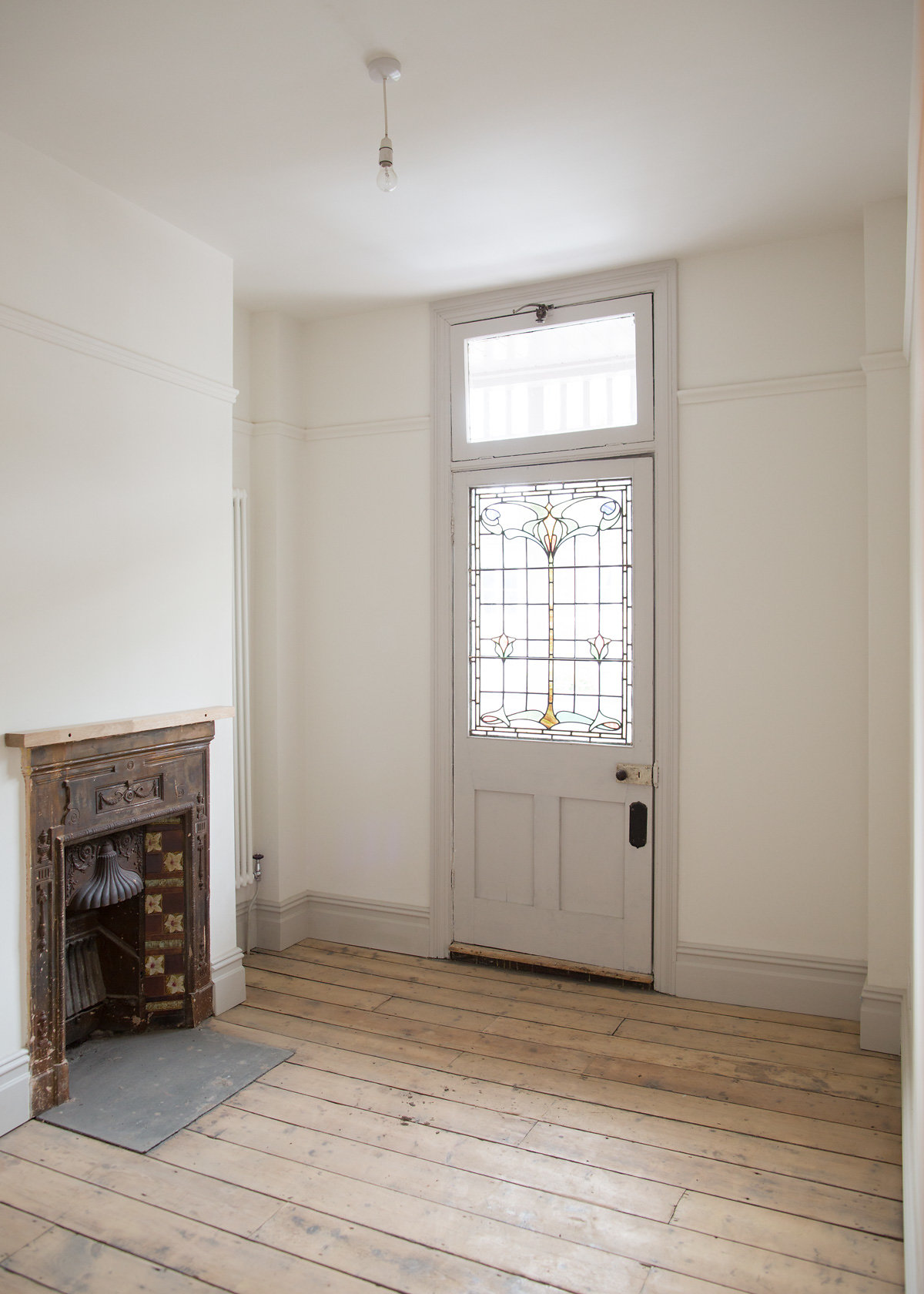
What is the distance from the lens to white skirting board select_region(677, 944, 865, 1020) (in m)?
3.40

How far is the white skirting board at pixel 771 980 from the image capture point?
340cm

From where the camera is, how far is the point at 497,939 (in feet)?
13.1

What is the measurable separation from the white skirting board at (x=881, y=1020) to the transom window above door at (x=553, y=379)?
7.59 ft

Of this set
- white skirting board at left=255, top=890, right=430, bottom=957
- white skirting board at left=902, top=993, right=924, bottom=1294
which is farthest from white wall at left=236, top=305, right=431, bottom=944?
white skirting board at left=902, top=993, right=924, bottom=1294

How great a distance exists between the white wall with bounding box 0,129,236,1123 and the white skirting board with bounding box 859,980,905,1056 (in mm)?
2439

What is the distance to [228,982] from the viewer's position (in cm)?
356

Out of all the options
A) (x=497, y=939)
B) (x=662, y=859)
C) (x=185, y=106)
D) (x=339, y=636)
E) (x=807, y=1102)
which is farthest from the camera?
(x=339, y=636)

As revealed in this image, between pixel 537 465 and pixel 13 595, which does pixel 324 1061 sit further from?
pixel 537 465

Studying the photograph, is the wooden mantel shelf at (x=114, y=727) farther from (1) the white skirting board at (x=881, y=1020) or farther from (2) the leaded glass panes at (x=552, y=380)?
(1) the white skirting board at (x=881, y=1020)

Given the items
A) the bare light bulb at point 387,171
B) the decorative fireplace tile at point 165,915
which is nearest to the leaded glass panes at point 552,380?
the bare light bulb at point 387,171

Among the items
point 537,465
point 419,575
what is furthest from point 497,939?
point 537,465

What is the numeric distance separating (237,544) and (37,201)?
1.62 metres

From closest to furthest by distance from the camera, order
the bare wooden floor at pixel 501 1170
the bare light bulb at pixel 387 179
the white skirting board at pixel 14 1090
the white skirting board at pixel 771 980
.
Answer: the bare wooden floor at pixel 501 1170 → the bare light bulb at pixel 387 179 → the white skirting board at pixel 14 1090 → the white skirting board at pixel 771 980

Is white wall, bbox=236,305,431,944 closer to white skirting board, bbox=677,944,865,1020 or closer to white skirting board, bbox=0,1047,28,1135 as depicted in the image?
white skirting board, bbox=677,944,865,1020
